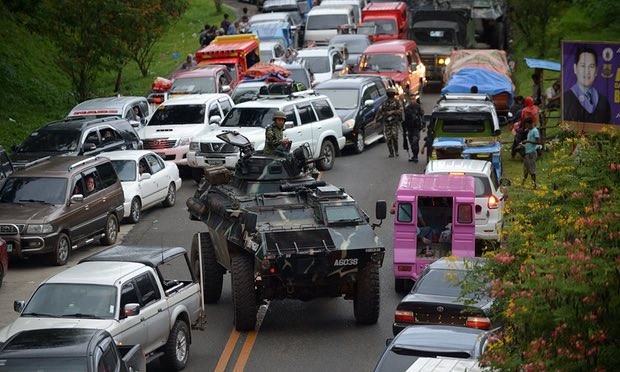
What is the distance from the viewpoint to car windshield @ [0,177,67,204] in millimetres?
22812

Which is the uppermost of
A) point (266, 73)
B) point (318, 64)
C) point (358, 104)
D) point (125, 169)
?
point (125, 169)

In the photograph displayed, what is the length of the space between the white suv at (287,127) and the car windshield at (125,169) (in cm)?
244

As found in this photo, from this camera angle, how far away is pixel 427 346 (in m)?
13.0

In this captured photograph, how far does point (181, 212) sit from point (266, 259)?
10.1m

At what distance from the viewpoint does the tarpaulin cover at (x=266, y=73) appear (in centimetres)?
3434

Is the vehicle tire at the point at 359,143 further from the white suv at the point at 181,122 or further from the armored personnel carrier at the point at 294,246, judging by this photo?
the armored personnel carrier at the point at 294,246

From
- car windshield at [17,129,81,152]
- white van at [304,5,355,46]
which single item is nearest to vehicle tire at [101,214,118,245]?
car windshield at [17,129,81,152]

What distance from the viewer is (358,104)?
32156 millimetres

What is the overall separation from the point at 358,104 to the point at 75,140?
26.6 feet

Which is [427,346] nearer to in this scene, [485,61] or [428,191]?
[428,191]

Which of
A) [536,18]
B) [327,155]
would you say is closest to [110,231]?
[327,155]

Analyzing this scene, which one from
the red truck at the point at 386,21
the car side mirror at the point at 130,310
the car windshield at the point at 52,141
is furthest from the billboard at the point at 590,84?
the red truck at the point at 386,21

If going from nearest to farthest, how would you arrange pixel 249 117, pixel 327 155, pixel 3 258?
pixel 3 258, pixel 249 117, pixel 327 155

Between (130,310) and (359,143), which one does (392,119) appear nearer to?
(359,143)
